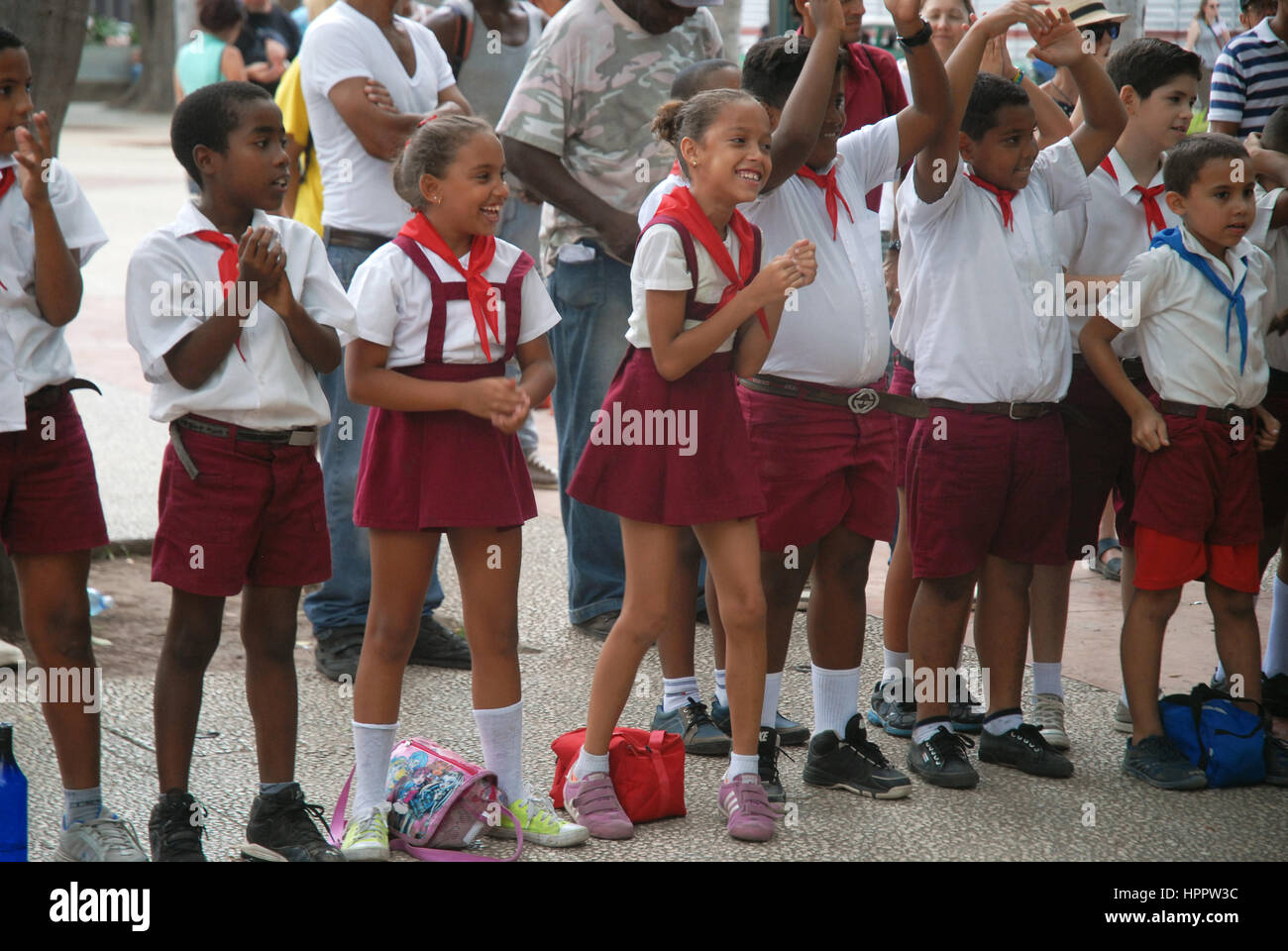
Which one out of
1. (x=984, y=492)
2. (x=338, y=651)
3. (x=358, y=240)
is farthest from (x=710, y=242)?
(x=338, y=651)

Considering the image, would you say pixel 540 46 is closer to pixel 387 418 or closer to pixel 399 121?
pixel 399 121

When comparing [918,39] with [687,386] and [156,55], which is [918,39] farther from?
[156,55]

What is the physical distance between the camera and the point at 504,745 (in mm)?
3582

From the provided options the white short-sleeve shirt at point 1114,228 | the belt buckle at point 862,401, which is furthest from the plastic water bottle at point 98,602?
the white short-sleeve shirt at point 1114,228

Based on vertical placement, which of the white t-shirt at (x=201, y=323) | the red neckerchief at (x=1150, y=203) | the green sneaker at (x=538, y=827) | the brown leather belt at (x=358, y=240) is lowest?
the green sneaker at (x=538, y=827)

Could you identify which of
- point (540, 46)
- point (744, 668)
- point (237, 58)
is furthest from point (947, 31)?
point (237, 58)

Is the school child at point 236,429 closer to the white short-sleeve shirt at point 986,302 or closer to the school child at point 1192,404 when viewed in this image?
Answer: the white short-sleeve shirt at point 986,302

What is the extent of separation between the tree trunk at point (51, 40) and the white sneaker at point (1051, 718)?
351cm

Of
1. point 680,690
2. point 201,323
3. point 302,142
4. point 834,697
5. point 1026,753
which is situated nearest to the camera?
point 201,323

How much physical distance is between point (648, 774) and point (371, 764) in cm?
69

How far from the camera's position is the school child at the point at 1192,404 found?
4.09 metres

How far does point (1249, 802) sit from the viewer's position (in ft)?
12.9

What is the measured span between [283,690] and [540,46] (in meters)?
2.54

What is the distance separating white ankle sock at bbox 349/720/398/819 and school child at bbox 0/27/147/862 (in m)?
0.50
